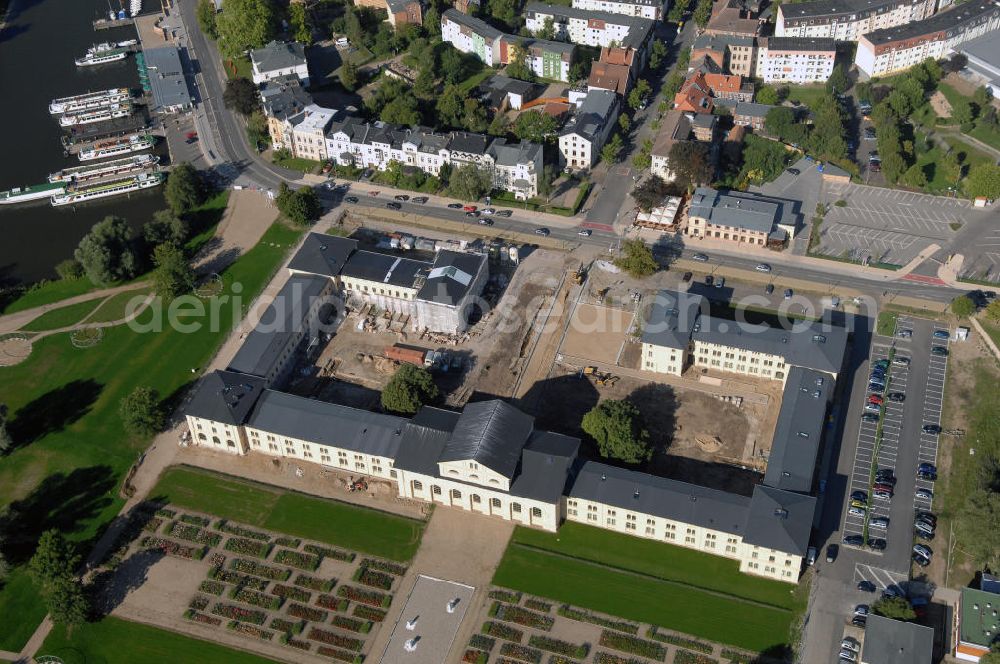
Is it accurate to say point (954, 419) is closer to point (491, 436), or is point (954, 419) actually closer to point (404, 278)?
point (491, 436)

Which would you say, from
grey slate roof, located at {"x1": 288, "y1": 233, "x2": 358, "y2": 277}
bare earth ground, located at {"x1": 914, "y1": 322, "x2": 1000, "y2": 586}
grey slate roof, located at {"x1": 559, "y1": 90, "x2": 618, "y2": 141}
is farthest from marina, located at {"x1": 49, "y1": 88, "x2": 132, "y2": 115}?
bare earth ground, located at {"x1": 914, "y1": 322, "x2": 1000, "y2": 586}

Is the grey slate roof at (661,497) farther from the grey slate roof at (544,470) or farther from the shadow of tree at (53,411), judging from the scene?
the shadow of tree at (53,411)

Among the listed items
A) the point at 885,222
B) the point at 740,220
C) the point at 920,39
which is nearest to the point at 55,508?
the point at 740,220

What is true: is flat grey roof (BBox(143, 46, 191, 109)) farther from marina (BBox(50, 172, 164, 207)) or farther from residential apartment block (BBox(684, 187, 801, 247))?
residential apartment block (BBox(684, 187, 801, 247))

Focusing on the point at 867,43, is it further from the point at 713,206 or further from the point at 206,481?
the point at 206,481

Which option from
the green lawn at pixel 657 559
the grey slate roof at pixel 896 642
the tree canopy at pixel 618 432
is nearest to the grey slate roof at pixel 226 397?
the green lawn at pixel 657 559

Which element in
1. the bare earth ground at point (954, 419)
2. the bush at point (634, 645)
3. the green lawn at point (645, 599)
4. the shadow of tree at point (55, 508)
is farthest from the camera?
the shadow of tree at point (55, 508)
